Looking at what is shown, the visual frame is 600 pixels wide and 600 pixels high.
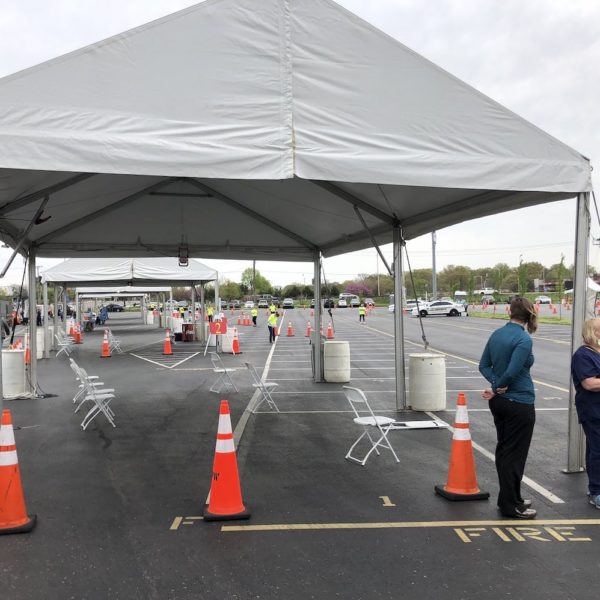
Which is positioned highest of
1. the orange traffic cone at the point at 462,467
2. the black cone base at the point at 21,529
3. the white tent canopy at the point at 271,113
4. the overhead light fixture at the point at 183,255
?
the white tent canopy at the point at 271,113

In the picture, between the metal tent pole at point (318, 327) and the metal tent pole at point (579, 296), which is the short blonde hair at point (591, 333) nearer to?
the metal tent pole at point (579, 296)

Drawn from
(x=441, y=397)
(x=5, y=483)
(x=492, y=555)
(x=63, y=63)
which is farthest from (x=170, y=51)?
(x=441, y=397)

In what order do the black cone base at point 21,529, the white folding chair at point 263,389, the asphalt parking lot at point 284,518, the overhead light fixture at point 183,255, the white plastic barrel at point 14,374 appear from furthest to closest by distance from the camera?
the overhead light fixture at point 183,255 → the white plastic barrel at point 14,374 → the white folding chair at point 263,389 → the black cone base at point 21,529 → the asphalt parking lot at point 284,518

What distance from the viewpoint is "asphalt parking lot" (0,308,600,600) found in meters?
3.74

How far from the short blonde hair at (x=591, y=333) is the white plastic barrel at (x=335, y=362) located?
7.89m

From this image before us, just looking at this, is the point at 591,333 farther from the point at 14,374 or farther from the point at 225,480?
the point at 14,374

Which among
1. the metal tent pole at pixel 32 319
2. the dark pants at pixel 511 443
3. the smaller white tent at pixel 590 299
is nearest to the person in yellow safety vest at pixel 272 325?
the metal tent pole at pixel 32 319

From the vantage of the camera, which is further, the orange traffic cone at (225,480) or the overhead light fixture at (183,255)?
the overhead light fixture at (183,255)

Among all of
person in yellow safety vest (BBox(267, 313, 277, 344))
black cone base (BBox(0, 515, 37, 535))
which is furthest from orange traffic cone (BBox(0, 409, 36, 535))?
person in yellow safety vest (BBox(267, 313, 277, 344))

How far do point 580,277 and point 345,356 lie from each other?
728 centimetres

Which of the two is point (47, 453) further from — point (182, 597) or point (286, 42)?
point (286, 42)

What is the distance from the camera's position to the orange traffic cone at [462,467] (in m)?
5.20

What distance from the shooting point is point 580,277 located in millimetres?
5957

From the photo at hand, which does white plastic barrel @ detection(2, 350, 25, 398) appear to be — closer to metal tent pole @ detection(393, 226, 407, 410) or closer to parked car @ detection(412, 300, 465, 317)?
metal tent pole @ detection(393, 226, 407, 410)
